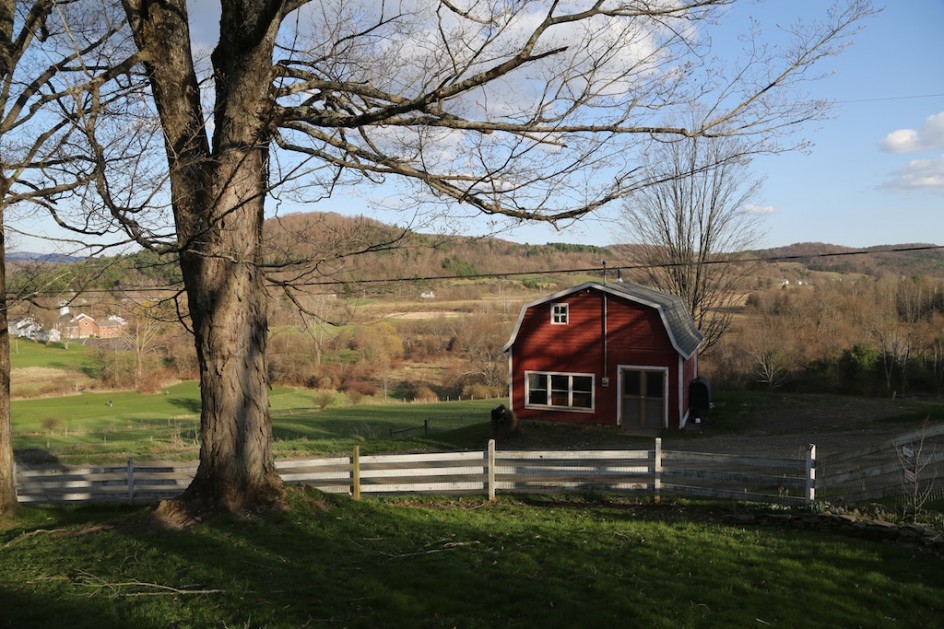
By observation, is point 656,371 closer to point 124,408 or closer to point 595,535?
point 595,535

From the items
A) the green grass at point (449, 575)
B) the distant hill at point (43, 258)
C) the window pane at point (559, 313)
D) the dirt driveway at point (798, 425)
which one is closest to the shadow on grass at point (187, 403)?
the window pane at point (559, 313)

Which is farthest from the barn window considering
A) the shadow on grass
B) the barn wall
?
the shadow on grass

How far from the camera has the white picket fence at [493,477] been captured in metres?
10.5

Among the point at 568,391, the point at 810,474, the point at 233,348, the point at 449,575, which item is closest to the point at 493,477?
the point at 810,474

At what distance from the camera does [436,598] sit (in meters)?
5.45

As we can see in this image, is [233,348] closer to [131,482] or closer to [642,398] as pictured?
[131,482]

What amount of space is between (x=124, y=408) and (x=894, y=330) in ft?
159

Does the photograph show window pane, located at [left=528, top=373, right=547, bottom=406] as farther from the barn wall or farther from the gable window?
the gable window

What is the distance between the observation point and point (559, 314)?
22.8 meters

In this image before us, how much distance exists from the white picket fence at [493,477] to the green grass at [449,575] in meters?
2.28

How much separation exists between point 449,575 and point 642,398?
17.1 meters

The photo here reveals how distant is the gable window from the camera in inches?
893

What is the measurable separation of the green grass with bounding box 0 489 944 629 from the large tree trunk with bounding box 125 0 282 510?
29.6 inches

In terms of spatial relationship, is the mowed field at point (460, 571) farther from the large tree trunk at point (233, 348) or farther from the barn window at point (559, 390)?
the barn window at point (559, 390)
